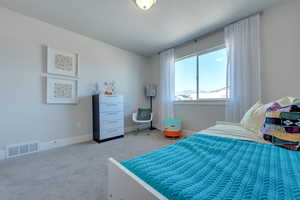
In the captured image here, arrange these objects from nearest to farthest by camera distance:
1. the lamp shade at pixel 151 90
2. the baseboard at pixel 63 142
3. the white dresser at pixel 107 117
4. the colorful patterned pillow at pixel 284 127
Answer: the colorful patterned pillow at pixel 284 127
the baseboard at pixel 63 142
the white dresser at pixel 107 117
the lamp shade at pixel 151 90

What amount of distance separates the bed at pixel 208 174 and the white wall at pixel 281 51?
1.58 m

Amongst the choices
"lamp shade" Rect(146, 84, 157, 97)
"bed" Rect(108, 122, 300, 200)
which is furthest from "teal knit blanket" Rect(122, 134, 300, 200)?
"lamp shade" Rect(146, 84, 157, 97)

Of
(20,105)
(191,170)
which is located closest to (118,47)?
(20,105)

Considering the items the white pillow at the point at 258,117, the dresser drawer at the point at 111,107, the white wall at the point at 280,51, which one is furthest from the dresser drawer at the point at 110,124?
the white wall at the point at 280,51

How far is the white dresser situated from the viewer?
2.74m

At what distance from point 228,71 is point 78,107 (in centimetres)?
321

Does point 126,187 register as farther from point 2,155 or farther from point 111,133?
point 2,155

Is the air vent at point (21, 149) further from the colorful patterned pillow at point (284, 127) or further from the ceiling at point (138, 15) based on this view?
the colorful patterned pillow at point (284, 127)

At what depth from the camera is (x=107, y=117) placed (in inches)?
112

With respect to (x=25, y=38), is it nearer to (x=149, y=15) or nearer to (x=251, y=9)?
(x=149, y=15)

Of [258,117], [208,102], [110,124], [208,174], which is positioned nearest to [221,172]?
[208,174]

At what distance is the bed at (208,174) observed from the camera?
511mm

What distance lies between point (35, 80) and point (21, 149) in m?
1.19

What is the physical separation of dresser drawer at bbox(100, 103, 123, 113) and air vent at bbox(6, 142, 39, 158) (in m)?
1.26
